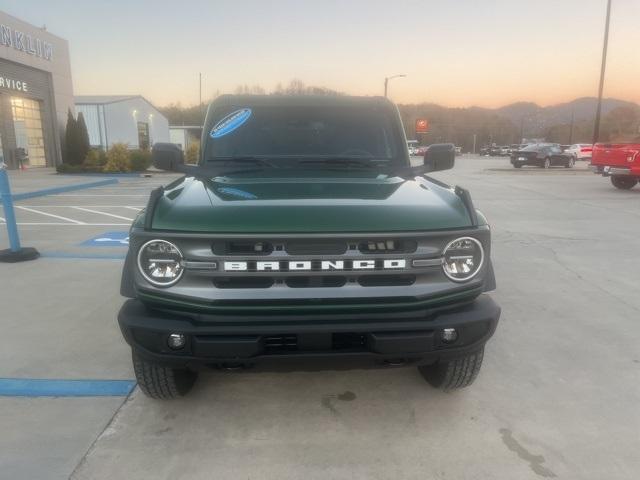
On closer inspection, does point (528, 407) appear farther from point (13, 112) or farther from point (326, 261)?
point (13, 112)

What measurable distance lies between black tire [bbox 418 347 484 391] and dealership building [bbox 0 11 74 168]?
2696 cm

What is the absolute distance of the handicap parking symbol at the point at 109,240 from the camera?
7.25m

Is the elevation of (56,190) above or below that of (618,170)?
below

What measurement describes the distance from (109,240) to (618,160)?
13550 millimetres

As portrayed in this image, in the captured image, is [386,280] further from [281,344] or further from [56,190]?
[56,190]

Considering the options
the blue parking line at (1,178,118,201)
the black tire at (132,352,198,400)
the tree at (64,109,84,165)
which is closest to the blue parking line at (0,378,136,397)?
the black tire at (132,352,198,400)

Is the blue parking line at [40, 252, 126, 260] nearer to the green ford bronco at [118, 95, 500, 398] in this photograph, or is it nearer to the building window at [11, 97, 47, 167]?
the green ford bronco at [118, 95, 500, 398]

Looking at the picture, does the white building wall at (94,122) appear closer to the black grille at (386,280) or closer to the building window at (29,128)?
the building window at (29,128)

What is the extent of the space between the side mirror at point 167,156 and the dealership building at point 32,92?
81.8ft

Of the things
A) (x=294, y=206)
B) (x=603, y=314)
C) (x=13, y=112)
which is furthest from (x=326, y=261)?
(x=13, y=112)

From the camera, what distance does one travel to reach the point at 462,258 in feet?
8.02

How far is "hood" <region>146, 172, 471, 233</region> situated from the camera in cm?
229

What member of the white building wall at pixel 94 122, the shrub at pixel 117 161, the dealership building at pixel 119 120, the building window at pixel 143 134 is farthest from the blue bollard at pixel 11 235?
the building window at pixel 143 134

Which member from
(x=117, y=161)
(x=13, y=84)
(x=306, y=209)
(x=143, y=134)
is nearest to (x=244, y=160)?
(x=306, y=209)
